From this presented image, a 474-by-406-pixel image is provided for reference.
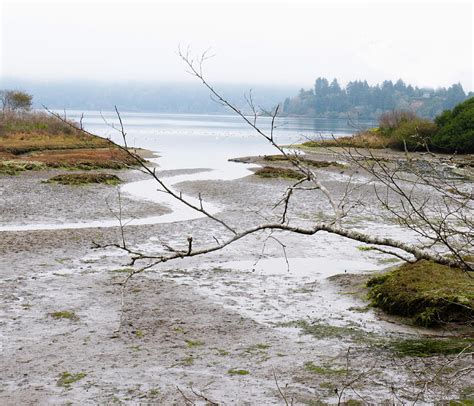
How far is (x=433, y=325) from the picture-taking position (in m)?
11.0

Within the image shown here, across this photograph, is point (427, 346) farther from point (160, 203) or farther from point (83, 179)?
point (83, 179)

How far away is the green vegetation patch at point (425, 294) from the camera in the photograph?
10961mm

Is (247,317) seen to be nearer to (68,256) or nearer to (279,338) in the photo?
(279,338)

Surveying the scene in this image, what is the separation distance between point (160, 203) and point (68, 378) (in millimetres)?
19599

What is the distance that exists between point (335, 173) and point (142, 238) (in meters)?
28.1

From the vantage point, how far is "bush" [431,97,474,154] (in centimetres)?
5975

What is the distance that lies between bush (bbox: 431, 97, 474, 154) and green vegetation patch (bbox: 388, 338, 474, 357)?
51.2 m

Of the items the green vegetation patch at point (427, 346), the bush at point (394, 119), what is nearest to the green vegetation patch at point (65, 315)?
the green vegetation patch at point (427, 346)

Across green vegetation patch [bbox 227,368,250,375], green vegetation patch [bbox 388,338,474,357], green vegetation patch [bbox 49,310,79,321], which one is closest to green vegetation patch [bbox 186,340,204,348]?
green vegetation patch [bbox 227,368,250,375]

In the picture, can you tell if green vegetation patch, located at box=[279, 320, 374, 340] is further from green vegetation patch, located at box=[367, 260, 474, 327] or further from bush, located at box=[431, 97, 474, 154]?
bush, located at box=[431, 97, 474, 154]

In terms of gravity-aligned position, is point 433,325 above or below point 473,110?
below

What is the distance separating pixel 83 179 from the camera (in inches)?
1309

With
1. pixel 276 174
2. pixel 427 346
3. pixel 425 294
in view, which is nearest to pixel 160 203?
pixel 276 174

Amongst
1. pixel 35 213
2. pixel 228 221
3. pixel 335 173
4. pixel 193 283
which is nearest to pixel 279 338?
pixel 193 283
